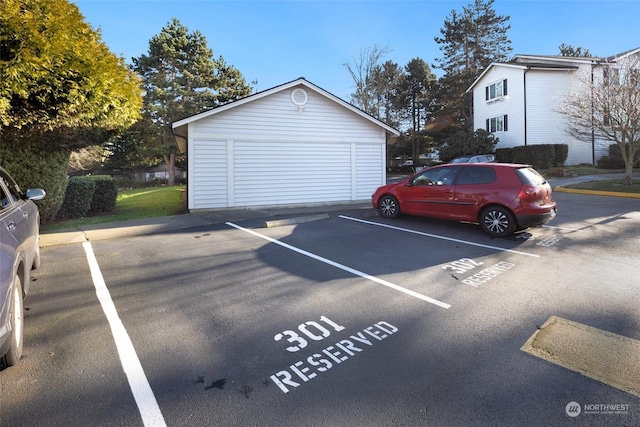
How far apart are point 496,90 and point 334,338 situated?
3135 cm

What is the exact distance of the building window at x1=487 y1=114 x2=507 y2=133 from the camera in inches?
1094

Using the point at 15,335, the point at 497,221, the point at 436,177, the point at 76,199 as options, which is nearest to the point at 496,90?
the point at 436,177

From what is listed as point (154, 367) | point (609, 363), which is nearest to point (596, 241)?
point (609, 363)

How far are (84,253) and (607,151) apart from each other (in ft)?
106

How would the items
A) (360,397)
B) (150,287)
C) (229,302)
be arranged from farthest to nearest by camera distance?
1. (150,287)
2. (229,302)
3. (360,397)

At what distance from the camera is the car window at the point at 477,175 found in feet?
24.2

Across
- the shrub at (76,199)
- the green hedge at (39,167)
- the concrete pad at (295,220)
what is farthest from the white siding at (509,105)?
the green hedge at (39,167)

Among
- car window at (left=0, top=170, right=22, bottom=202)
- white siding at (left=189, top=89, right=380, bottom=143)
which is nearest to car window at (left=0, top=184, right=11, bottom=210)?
car window at (left=0, top=170, right=22, bottom=202)

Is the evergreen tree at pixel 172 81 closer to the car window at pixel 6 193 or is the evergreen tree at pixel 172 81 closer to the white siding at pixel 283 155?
the white siding at pixel 283 155

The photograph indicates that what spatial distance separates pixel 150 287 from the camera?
4.59 metres

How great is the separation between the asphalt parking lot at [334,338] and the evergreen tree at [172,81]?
28456mm

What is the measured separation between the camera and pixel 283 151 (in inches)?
486

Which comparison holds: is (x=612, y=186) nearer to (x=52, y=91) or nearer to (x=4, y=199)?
(x=4, y=199)

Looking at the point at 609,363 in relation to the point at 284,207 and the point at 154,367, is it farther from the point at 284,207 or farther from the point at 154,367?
the point at 284,207
